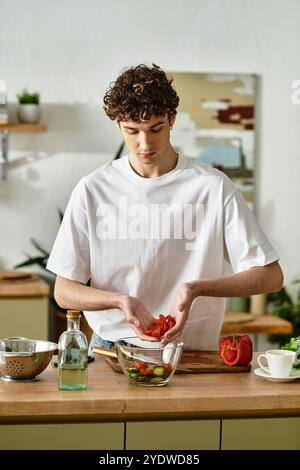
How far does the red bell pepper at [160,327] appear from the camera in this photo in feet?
8.04

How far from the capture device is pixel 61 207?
544 centimetres

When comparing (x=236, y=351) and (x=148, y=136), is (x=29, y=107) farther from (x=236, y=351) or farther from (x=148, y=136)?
(x=236, y=351)

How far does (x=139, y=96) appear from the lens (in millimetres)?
2570

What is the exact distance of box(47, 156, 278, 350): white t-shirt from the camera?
2.76m

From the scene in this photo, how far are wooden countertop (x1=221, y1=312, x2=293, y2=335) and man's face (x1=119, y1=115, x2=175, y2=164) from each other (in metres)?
2.49

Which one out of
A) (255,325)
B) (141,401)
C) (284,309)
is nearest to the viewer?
(141,401)

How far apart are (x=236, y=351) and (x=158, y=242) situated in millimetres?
450

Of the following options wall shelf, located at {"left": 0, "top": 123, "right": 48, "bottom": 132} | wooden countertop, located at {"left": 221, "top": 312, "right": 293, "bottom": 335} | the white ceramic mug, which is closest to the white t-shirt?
the white ceramic mug

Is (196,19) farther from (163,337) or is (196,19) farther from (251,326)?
(163,337)

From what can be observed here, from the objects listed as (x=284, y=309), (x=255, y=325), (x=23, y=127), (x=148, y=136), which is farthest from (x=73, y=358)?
(x=284, y=309)

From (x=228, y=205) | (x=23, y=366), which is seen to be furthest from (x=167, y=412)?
(x=228, y=205)

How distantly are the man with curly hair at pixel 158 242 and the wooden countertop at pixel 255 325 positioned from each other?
2237 mm

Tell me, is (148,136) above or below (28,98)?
above

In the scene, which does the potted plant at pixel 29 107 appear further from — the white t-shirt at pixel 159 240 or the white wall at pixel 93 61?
the white t-shirt at pixel 159 240
